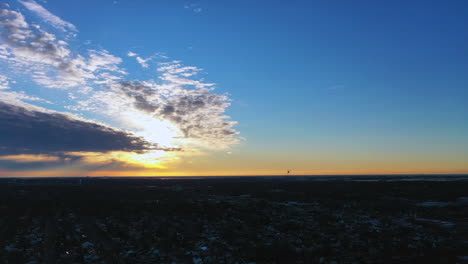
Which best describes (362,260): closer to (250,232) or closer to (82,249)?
(250,232)

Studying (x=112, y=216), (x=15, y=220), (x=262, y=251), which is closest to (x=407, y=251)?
(x=262, y=251)

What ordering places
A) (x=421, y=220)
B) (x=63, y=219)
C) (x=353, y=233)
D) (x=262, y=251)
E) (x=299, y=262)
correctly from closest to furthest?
1. (x=299, y=262)
2. (x=262, y=251)
3. (x=353, y=233)
4. (x=421, y=220)
5. (x=63, y=219)

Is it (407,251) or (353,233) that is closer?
(407,251)

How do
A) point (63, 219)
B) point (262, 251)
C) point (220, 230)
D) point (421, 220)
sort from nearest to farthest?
1. point (262, 251)
2. point (220, 230)
3. point (421, 220)
4. point (63, 219)

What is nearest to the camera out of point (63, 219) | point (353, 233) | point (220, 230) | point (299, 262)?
point (299, 262)

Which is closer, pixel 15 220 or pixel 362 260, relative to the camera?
pixel 362 260

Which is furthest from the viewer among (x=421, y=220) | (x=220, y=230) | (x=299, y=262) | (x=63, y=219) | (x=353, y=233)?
(x=63, y=219)

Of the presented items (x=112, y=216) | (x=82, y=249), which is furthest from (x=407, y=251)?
(x=112, y=216)

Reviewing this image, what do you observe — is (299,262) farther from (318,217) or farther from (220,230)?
(318,217)
